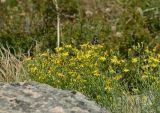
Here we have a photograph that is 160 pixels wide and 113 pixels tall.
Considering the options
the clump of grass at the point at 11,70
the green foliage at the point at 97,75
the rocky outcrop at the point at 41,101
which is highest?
the rocky outcrop at the point at 41,101

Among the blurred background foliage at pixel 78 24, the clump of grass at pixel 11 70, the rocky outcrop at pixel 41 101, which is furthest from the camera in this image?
the blurred background foliage at pixel 78 24

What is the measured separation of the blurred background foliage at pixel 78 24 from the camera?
8602 millimetres

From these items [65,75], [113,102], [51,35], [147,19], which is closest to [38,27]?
[51,35]

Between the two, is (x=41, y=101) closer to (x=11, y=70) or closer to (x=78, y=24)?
(x=11, y=70)

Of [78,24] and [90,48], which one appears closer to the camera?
[90,48]

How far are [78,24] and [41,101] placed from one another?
4841 mm

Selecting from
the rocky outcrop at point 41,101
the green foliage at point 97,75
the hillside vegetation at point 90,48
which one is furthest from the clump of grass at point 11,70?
the rocky outcrop at point 41,101

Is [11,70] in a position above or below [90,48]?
below

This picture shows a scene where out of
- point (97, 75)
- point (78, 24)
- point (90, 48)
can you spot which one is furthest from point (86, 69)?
point (78, 24)

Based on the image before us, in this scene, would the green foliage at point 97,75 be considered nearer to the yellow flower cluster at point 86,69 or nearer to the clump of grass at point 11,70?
the yellow flower cluster at point 86,69

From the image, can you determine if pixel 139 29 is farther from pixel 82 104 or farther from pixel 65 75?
pixel 82 104

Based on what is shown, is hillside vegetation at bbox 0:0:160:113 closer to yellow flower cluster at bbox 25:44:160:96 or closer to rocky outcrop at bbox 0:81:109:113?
yellow flower cluster at bbox 25:44:160:96

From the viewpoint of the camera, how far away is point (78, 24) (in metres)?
9.03

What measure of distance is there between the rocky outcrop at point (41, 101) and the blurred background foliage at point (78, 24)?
3624 millimetres
